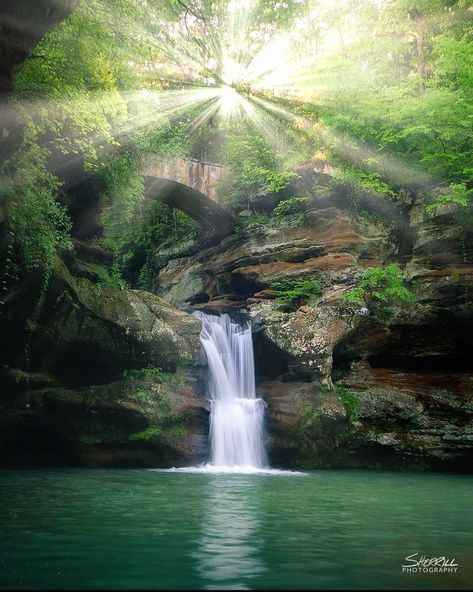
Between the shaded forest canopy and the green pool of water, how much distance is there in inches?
253

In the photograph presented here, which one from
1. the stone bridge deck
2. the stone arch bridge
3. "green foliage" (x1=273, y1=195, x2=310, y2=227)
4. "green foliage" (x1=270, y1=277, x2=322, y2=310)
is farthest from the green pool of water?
"green foliage" (x1=273, y1=195, x2=310, y2=227)

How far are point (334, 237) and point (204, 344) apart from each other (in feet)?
24.7

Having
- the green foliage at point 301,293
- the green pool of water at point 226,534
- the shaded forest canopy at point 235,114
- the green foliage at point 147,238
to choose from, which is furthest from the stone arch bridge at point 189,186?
the green pool of water at point 226,534

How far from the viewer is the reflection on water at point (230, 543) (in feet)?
15.4

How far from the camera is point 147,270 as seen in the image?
98.5 feet

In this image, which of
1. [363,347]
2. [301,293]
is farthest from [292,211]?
[363,347]

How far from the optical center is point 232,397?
17781mm

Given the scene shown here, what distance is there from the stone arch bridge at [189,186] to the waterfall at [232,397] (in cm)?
601

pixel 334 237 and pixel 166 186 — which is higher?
pixel 166 186

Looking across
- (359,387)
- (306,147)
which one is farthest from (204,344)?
(306,147)

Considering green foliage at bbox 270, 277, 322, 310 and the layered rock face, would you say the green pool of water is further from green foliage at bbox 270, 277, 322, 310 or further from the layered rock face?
green foliage at bbox 270, 277, 322, 310

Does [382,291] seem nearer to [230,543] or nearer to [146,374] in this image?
[146,374]

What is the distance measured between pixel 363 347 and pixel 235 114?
1401 centimetres

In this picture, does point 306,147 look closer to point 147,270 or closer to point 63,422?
point 147,270
